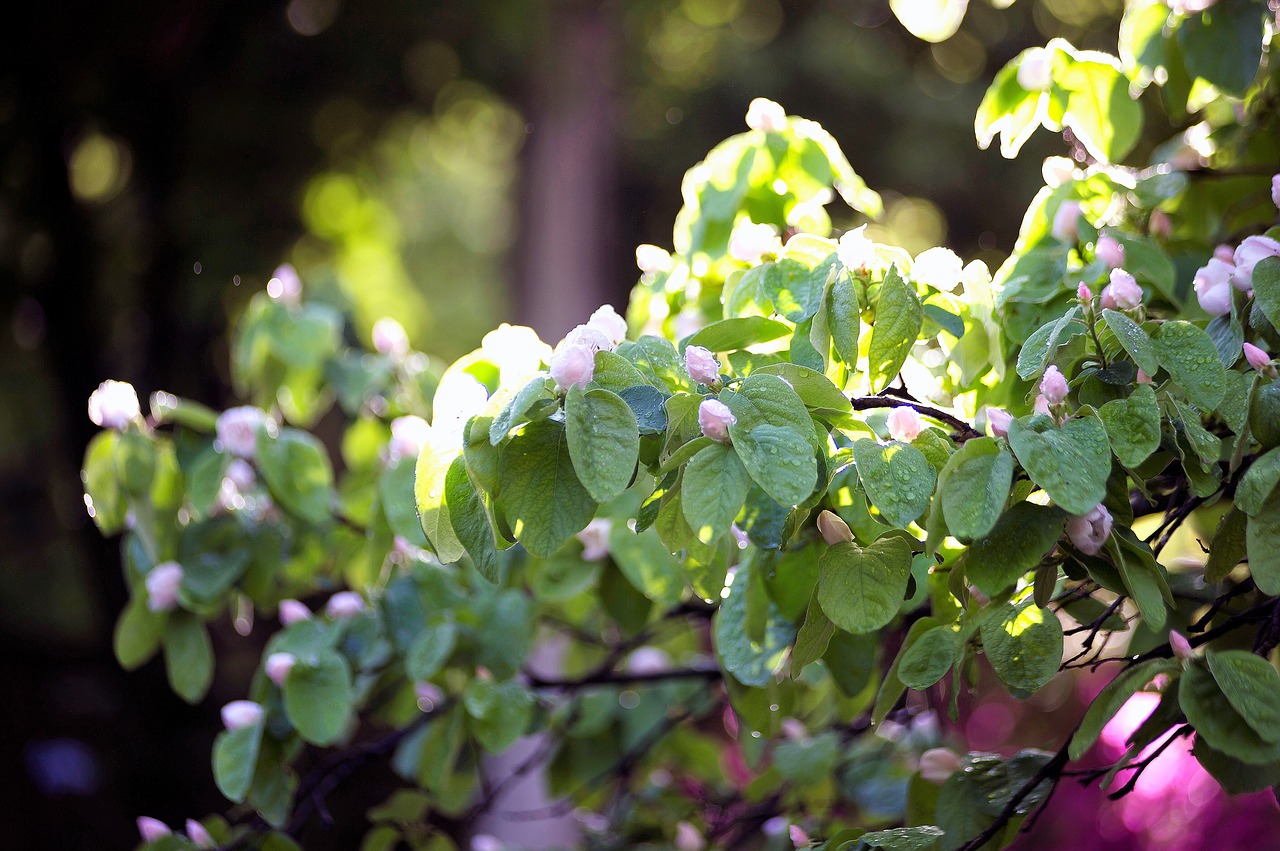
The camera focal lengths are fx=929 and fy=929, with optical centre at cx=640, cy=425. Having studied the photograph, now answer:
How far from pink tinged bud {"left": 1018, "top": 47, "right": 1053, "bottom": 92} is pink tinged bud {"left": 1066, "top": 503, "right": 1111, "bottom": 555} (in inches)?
21.3

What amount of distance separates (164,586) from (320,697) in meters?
0.25

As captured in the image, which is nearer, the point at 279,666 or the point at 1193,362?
the point at 1193,362

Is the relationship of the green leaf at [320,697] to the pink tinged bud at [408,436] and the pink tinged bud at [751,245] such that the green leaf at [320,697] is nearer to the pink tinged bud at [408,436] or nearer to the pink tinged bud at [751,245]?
the pink tinged bud at [408,436]

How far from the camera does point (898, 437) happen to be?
0.68 meters

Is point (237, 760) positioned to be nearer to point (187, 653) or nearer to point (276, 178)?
point (187, 653)

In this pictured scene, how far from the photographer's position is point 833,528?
2.30ft

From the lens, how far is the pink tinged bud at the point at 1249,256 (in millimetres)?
707

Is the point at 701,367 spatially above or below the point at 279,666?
above

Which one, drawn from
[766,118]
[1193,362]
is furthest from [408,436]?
[1193,362]

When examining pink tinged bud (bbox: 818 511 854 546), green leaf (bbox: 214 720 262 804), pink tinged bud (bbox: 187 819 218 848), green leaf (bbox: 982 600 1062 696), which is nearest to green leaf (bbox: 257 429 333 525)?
green leaf (bbox: 214 720 262 804)

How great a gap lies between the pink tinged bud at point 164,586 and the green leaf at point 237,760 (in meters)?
0.18

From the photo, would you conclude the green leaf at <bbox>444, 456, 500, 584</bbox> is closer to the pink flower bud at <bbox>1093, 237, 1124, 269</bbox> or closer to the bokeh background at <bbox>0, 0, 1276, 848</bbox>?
the pink flower bud at <bbox>1093, 237, 1124, 269</bbox>

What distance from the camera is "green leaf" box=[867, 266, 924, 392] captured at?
0.70 metres

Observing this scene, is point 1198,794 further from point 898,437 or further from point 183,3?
point 183,3
